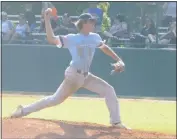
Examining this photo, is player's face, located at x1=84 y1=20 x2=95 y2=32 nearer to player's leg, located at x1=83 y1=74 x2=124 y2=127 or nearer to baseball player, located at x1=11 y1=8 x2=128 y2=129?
baseball player, located at x1=11 y1=8 x2=128 y2=129

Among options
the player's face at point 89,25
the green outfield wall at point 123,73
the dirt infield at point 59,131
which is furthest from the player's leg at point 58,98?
the green outfield wall at point 123,73

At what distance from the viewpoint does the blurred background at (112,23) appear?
1559 centimetres

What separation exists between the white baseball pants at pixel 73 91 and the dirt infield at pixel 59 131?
1.15ft

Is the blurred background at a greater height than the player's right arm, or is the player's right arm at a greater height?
the player's right arm

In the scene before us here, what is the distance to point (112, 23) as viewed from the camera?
15922mm

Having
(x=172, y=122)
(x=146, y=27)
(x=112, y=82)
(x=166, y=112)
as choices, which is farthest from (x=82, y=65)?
(x=146, y=27)

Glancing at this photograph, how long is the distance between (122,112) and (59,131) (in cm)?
452

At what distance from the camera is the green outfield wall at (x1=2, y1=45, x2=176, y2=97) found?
1502cm

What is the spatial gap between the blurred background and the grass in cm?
250

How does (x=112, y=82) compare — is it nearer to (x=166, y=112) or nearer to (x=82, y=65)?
(x=166, y=112)

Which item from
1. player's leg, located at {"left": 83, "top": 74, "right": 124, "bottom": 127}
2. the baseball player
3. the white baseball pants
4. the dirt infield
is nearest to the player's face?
the baseball player

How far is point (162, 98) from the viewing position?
14.8m

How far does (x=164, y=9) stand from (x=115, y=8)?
156 cm

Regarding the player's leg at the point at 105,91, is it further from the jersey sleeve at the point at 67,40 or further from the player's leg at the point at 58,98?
the jersey sleeve at the point at 67,40
